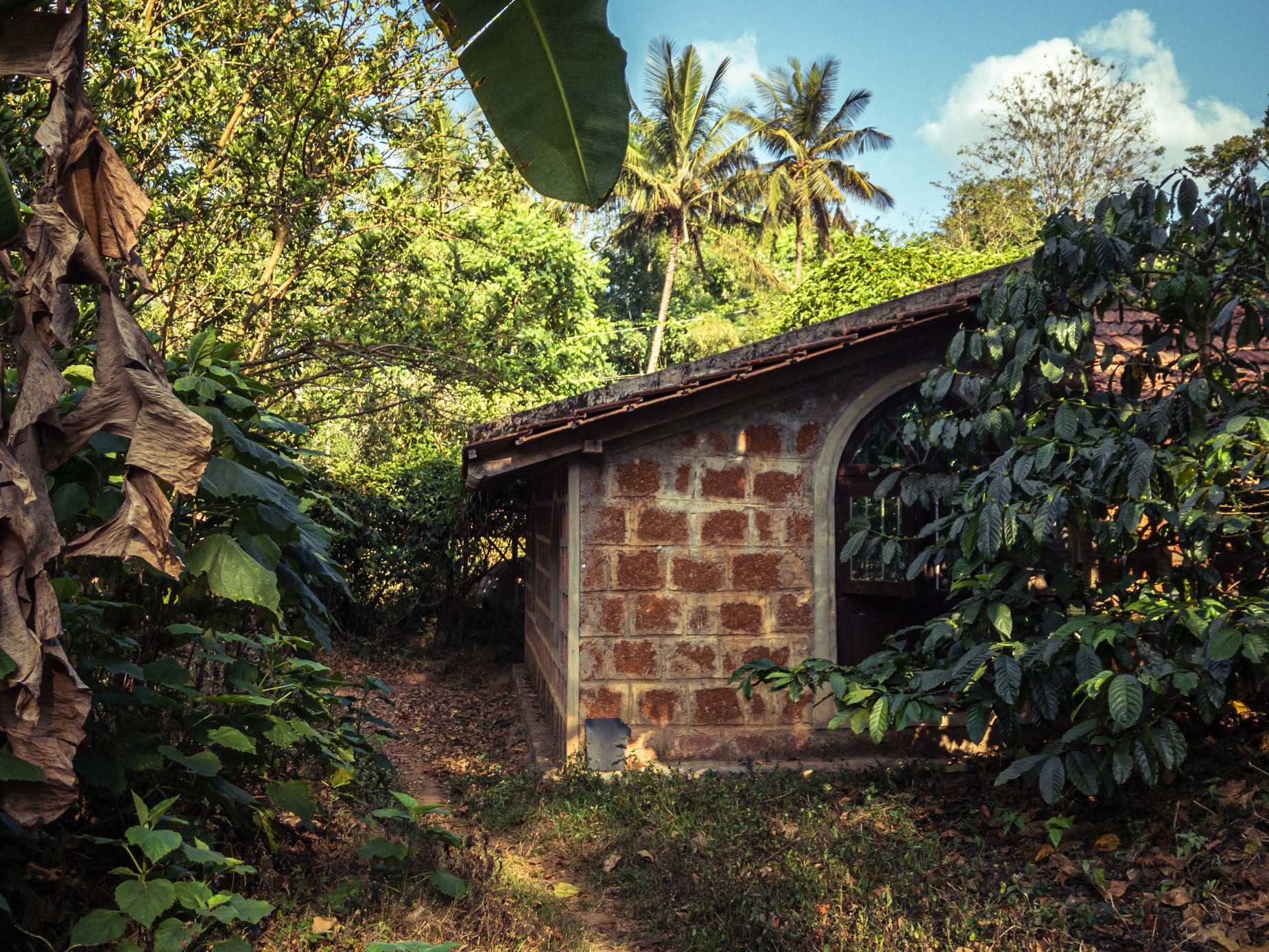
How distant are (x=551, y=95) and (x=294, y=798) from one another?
3.03 metres

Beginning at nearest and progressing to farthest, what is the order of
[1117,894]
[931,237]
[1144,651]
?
[1117,894]
[1144,651]
[931,237]

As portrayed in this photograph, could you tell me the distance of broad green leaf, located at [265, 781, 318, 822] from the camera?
4070 mm

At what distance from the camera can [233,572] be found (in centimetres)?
318

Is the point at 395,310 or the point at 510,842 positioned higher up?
the point at 395,310

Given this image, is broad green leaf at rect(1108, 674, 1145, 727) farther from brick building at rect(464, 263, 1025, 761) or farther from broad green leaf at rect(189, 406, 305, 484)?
broad green leaf at rect(189, 406, 305, 484)

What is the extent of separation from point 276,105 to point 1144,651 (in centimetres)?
888

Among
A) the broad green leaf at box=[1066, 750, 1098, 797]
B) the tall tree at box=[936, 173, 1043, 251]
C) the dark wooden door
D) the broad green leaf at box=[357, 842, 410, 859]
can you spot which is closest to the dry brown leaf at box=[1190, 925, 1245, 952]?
the broad green leaf at box=[1066, 750, 1098, 797]

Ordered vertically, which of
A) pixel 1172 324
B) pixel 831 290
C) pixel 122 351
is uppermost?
pixel 831 290

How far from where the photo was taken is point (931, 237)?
90.5 feet

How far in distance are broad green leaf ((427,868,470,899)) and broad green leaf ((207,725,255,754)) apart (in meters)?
1.15

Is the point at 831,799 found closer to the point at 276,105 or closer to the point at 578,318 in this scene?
the point at 276,105

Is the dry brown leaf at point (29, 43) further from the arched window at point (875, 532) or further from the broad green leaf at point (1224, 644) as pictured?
the arched window at point (875, 532)

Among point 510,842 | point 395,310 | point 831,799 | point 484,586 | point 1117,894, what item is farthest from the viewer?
point 484,586

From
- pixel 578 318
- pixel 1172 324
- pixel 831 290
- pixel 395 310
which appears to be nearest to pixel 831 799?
pixel 1172 324
